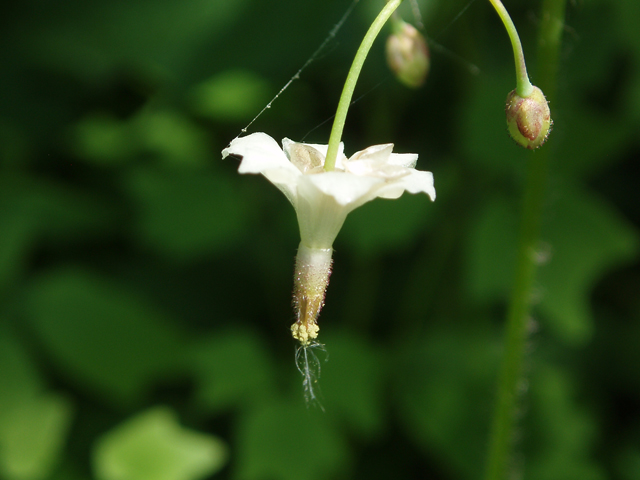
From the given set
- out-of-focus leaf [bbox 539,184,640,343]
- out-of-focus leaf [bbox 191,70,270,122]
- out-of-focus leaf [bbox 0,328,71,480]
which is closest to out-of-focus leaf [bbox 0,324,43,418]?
out-of-focus leaf [bbox 0,328,71,480]

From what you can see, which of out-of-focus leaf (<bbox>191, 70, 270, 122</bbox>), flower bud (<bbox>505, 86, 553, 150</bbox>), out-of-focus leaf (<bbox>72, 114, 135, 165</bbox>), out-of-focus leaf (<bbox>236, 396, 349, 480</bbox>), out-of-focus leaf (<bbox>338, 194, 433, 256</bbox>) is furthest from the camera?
out-of-focus leaf (<bbox>72, 114, 135, 165</bbox>)

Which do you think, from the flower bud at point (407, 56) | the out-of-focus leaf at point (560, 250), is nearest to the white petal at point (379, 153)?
the flower bud at point (407, 56)

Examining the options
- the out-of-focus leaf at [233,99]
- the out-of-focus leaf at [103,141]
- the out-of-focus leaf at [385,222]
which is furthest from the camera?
the out-of-focus leaf at [103,141]

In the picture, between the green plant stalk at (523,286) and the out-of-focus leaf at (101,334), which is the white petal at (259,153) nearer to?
the green plant stalk at (523,286)

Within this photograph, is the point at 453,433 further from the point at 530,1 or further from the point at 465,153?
the point at 530,1

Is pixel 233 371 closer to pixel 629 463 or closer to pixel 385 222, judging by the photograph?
pixel 385 222

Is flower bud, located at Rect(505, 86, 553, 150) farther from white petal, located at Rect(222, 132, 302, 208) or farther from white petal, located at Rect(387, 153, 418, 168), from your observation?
white petal, located at Rect(222, 132, 302, 208)

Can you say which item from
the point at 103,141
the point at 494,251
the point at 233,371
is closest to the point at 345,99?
the point at 494,251
